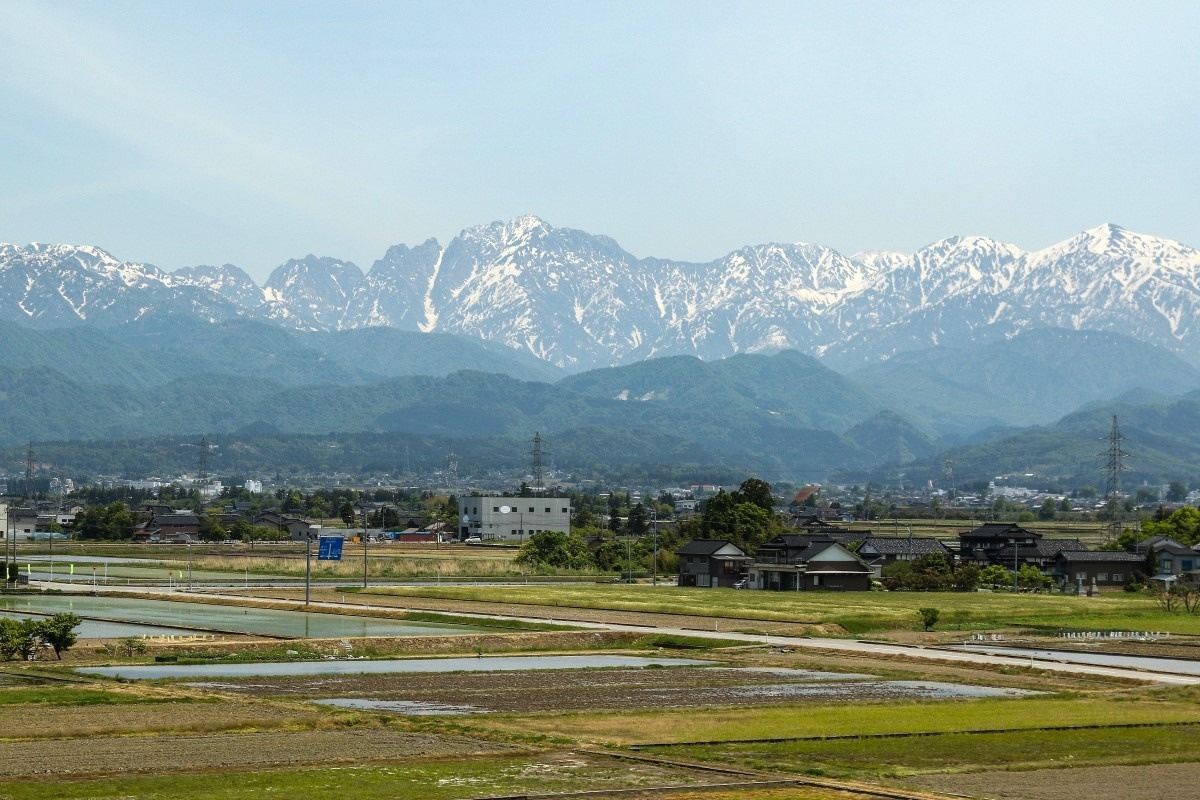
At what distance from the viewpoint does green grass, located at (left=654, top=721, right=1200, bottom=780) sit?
26.7 metres

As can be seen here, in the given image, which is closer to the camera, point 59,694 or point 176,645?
point 59,694

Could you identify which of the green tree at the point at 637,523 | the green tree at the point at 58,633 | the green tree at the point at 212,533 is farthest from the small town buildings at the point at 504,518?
the green tree at the point at 58,633

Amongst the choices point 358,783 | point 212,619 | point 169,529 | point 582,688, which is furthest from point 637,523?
point 358,783

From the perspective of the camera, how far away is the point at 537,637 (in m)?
50.3

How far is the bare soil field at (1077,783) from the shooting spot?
24.0m

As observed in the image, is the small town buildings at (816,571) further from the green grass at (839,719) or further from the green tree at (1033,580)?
the green grass at (839,719)

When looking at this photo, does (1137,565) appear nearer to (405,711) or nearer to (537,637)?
(537,637)

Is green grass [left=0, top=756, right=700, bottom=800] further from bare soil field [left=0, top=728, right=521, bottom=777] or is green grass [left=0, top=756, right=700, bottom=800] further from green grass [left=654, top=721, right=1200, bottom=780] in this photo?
green grass [left=654, top=721, right=1200, bottom=780]

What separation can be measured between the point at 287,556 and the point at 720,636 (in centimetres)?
6181

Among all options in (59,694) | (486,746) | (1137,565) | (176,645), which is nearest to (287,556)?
(1137,565)

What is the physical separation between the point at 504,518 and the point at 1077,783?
384ft

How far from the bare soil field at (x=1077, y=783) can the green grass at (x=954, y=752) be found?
22.6 inches

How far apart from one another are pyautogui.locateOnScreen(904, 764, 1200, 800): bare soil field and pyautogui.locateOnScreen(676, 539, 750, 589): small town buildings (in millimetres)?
59019

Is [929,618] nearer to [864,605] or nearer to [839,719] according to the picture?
[864,605]
